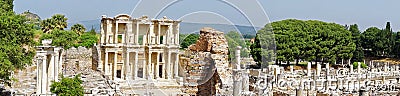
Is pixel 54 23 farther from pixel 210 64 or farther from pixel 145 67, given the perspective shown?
pixel 210 64

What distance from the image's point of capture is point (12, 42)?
→ 17375mm

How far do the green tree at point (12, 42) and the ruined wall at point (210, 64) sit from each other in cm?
669

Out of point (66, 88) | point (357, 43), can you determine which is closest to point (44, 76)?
point (66, 88)

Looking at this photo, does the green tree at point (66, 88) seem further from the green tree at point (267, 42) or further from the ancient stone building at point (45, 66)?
the green tree at point (267, 42)

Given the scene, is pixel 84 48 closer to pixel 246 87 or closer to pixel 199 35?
pixel 199 35

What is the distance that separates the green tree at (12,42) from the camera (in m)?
16.1

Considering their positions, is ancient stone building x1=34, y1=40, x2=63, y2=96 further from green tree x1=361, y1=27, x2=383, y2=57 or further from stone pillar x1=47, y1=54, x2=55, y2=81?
green tree x1=361, y1=27, x2=383, y2=57

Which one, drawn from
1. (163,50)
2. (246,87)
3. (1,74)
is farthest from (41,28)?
(246,87)

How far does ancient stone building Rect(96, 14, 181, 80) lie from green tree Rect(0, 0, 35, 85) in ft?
36.4

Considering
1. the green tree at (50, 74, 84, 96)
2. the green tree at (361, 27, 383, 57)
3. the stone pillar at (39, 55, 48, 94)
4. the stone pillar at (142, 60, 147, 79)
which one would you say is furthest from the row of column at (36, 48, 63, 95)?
the green tree at (361, 27, 383, 57)

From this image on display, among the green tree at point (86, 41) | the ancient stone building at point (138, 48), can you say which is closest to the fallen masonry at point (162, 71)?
the ancient stone building at point (138, 48)

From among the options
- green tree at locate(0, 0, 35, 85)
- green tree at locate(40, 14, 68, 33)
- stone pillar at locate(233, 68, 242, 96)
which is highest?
green tree at locate(40, 14, 68, 33)

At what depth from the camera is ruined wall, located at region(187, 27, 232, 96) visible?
18098 mm

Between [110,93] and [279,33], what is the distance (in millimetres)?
34686
